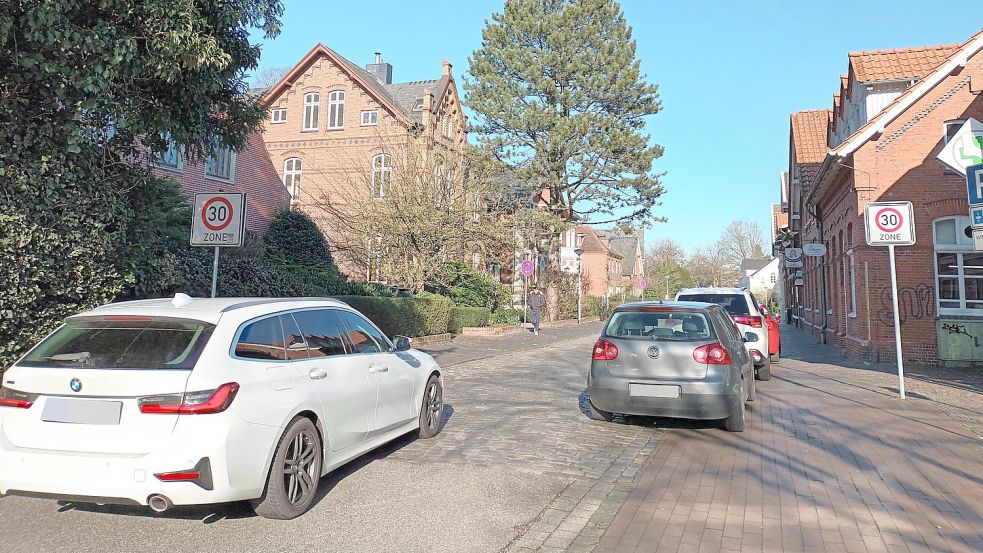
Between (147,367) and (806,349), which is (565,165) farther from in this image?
(147,367)

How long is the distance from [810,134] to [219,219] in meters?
29.0

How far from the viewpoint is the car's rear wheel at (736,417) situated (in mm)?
6938

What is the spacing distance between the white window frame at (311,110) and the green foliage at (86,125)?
2715 cm

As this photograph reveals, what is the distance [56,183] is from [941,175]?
1738 cm

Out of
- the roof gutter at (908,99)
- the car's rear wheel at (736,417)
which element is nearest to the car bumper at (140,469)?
the car's rear wheel at (736,417)

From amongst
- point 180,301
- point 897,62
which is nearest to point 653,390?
point 180,301

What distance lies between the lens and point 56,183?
6.16 m

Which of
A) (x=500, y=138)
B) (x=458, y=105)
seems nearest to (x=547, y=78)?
(x=500, y=138)

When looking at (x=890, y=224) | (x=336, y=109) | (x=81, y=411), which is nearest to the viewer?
(x=81, y=411)

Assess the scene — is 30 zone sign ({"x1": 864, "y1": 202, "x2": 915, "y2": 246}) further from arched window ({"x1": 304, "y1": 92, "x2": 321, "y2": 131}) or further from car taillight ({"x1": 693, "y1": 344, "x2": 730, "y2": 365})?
arched window ({"x1": 304, "y1": 92, "x2": 321, "y2": 131})

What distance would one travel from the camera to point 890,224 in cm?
1010

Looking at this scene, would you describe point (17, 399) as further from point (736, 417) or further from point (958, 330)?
point (958, 330)

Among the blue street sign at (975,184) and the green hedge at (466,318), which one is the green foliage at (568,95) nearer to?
the green hedge at (466,318)

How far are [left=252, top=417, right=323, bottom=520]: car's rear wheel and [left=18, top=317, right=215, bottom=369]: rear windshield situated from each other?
34.6 inches
